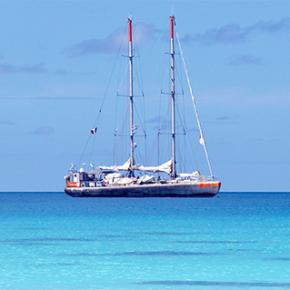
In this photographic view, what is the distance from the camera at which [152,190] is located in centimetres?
10738

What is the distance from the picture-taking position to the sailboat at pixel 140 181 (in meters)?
103

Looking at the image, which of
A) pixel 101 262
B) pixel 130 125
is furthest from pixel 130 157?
pixel 101 262

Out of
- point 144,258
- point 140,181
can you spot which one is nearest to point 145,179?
point 140,181

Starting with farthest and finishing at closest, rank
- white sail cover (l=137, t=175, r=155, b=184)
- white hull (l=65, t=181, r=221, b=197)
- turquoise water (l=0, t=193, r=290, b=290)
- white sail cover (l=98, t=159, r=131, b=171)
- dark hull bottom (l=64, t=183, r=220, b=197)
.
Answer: white sail cover (l=98, t=159, r=131, b=171)
white sail cover (l=137, t=175, r=155, b=184)
dark hull bottom (l=64, t=183, r=220, b=197)
white hull (l=65, t=181, r=221, b=197)
turquoise water (l=0, t=193, r=290, b=290)

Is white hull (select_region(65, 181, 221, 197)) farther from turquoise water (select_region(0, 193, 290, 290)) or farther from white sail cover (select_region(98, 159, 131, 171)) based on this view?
turquoise water (select_region(0, 193, 290, 290))

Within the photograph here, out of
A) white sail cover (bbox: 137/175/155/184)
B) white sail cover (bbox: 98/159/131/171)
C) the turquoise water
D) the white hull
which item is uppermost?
white sail cover (bbox: 98/159/131/171)

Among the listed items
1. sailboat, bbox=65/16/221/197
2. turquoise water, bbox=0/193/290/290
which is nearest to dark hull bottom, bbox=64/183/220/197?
sailboat, bbox=65/16/221/197

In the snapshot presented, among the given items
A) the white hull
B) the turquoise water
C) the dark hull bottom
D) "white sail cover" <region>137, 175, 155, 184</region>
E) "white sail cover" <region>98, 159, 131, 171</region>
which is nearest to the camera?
the turquoise water

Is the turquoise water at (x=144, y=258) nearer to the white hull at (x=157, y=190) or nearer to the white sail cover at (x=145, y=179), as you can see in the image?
the white hull at (x=157, y=190)

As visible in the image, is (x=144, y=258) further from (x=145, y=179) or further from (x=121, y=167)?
(x=121, y=167)

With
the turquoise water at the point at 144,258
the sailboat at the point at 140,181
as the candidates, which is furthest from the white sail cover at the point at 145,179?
the turquoise water at the point at 144,258

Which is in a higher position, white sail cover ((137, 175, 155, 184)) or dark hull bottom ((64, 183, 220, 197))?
white sail cover ((137, 175, 155, 184))

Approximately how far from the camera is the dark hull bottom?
102500mm

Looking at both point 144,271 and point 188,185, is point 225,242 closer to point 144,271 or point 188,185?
point 144,271
